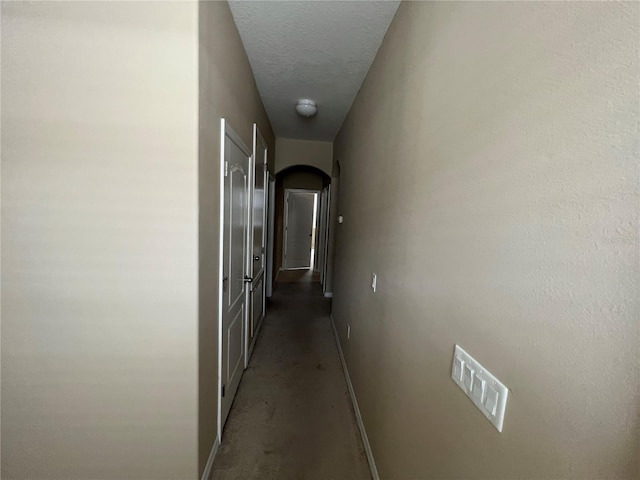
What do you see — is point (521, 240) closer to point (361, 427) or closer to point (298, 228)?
point (361, 427)

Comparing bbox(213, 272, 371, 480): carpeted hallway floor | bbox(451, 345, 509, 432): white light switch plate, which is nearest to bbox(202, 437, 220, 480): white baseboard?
bbox(213, 272, 371, 480): carpeted hallway floor

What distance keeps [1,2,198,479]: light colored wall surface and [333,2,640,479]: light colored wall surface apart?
100 centimetres

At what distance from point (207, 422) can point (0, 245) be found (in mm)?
1309

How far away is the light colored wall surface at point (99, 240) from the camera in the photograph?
3.75 ft

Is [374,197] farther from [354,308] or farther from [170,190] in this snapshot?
[170,190]

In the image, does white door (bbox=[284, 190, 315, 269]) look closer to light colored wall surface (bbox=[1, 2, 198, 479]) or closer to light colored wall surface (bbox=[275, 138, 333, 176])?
light colored wall surface (bbox=[275, 138, 333, 176])

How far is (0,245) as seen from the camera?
1.20m

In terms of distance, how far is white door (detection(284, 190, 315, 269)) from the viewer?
652 centimetres

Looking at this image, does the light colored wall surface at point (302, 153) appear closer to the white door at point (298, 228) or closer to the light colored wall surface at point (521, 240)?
the white door at point (298, 228)

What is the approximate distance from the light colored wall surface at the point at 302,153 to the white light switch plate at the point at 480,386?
3874mm

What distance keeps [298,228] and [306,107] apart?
168 inches

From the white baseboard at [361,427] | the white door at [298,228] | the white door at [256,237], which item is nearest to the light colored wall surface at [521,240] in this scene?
the white baseboard at [361,427]

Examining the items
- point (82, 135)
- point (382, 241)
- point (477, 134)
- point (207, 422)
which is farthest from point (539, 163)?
point (207, 422)

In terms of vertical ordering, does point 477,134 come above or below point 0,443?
above
